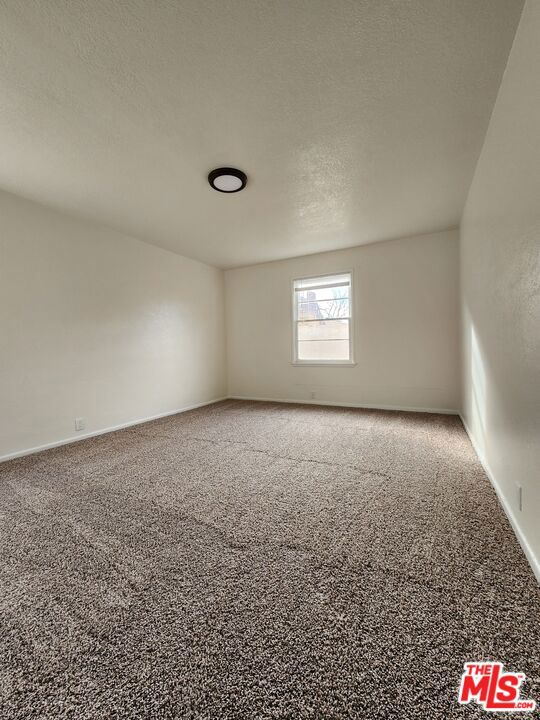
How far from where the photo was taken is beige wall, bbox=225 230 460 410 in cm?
438

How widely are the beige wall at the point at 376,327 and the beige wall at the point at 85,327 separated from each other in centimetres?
115

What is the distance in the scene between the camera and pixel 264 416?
448 centimetres

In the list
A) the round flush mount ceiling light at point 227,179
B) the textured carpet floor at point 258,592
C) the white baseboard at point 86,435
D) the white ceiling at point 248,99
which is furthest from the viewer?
the white baseboard at point 86,435

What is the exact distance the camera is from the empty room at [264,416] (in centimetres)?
99

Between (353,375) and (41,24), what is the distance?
475 centimetres

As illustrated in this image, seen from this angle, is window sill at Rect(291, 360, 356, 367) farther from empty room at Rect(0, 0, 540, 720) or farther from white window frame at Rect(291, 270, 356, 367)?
empty room at Rect(0, 0, 540, 720)

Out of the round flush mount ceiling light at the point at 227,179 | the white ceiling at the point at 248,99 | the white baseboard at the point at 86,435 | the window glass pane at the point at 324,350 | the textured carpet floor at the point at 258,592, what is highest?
the white ceiling at the point at 248,99

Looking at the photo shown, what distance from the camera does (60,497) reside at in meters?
2.15

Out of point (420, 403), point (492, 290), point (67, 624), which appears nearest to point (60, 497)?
point (67, 624)

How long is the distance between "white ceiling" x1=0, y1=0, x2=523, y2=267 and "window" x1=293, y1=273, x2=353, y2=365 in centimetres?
184

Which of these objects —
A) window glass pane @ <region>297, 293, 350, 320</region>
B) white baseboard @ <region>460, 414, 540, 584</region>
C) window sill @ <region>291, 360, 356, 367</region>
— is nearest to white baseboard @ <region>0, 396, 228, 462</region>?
window sill @ <region>291, 360, 356, 367</region>

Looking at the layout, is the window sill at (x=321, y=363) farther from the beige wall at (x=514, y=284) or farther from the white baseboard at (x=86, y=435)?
the beige wall at (x=514, y=284)

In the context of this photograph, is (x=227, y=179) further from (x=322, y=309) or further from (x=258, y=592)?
(x=258, y=592)

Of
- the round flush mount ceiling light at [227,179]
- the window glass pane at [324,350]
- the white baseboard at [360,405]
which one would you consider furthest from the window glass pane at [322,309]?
the round flush mount ceiling light at [227,179]
